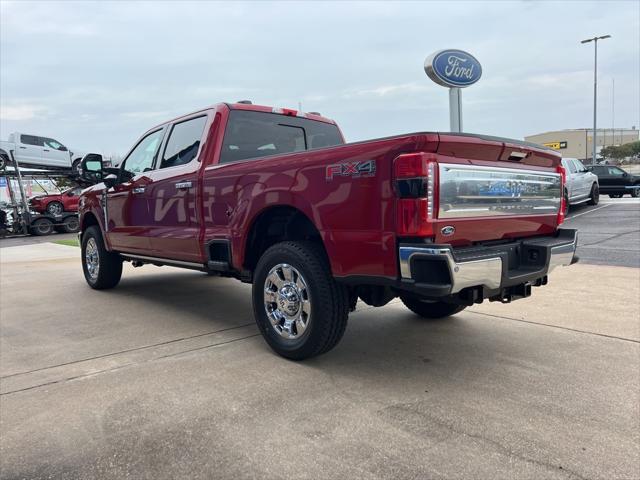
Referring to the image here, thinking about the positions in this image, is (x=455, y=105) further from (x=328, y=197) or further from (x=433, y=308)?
(x=328, y=197)

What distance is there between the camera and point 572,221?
1391 centimetres

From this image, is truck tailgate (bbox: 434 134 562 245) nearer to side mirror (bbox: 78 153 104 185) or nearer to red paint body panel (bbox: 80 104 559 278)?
red paint body panel (bbox: 80 104 559 278)

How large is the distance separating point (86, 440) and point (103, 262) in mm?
4359

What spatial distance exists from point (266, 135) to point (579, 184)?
44.6 feet

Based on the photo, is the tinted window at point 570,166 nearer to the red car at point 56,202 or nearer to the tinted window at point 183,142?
the tinted window at point 183,142

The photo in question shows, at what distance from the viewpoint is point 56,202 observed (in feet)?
70.1

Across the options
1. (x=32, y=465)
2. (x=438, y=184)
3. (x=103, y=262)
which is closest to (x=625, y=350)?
(x=438, y=184)

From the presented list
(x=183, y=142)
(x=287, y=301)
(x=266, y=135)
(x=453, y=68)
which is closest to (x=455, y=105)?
(x=453, y=68)

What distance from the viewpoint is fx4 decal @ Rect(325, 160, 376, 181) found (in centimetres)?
302

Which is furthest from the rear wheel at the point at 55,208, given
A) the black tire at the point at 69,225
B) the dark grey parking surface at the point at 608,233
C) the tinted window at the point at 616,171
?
the tinted window at the point at 616,171

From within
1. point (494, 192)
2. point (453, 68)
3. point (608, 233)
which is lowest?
point (608, 233)

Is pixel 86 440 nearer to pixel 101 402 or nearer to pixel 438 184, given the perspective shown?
pixel 101 402

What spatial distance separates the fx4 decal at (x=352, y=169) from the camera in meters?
3.02

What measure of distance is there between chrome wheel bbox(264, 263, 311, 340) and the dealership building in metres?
105
